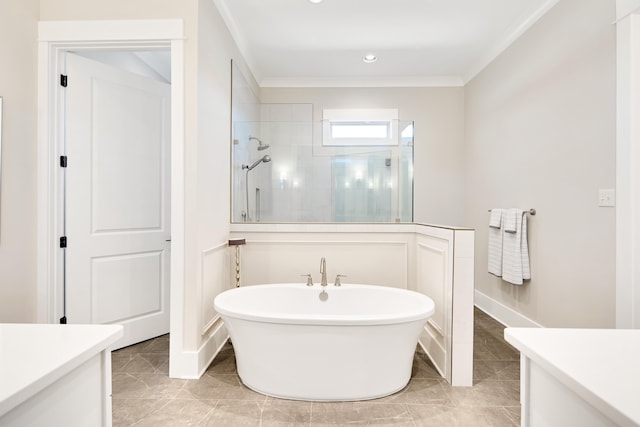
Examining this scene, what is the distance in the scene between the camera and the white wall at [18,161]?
201 centimetres

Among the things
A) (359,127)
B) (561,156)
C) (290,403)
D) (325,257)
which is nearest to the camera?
(290,403)

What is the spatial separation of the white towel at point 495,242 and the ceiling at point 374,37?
1.60 m

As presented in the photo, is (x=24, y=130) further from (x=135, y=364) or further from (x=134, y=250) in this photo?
(x=135, y=364)

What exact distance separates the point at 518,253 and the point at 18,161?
3.59 meters

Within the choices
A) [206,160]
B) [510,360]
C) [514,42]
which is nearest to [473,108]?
[514,42]

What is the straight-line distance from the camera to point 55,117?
7.47 feet

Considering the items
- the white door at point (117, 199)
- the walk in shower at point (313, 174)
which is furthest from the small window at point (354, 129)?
the white door at point (117, 199)

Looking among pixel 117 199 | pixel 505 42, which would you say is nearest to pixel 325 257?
pixel 117 199

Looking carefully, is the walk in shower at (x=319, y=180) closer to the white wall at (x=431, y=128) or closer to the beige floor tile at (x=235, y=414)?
the white wall at (x=431, y=128)

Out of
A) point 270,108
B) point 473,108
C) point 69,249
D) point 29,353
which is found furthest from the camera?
point 473,108

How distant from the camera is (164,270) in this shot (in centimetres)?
290

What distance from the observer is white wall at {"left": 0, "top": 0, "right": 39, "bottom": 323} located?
6.59ft

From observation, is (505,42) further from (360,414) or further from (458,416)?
(360,414)

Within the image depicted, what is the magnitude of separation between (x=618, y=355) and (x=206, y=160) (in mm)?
2291
